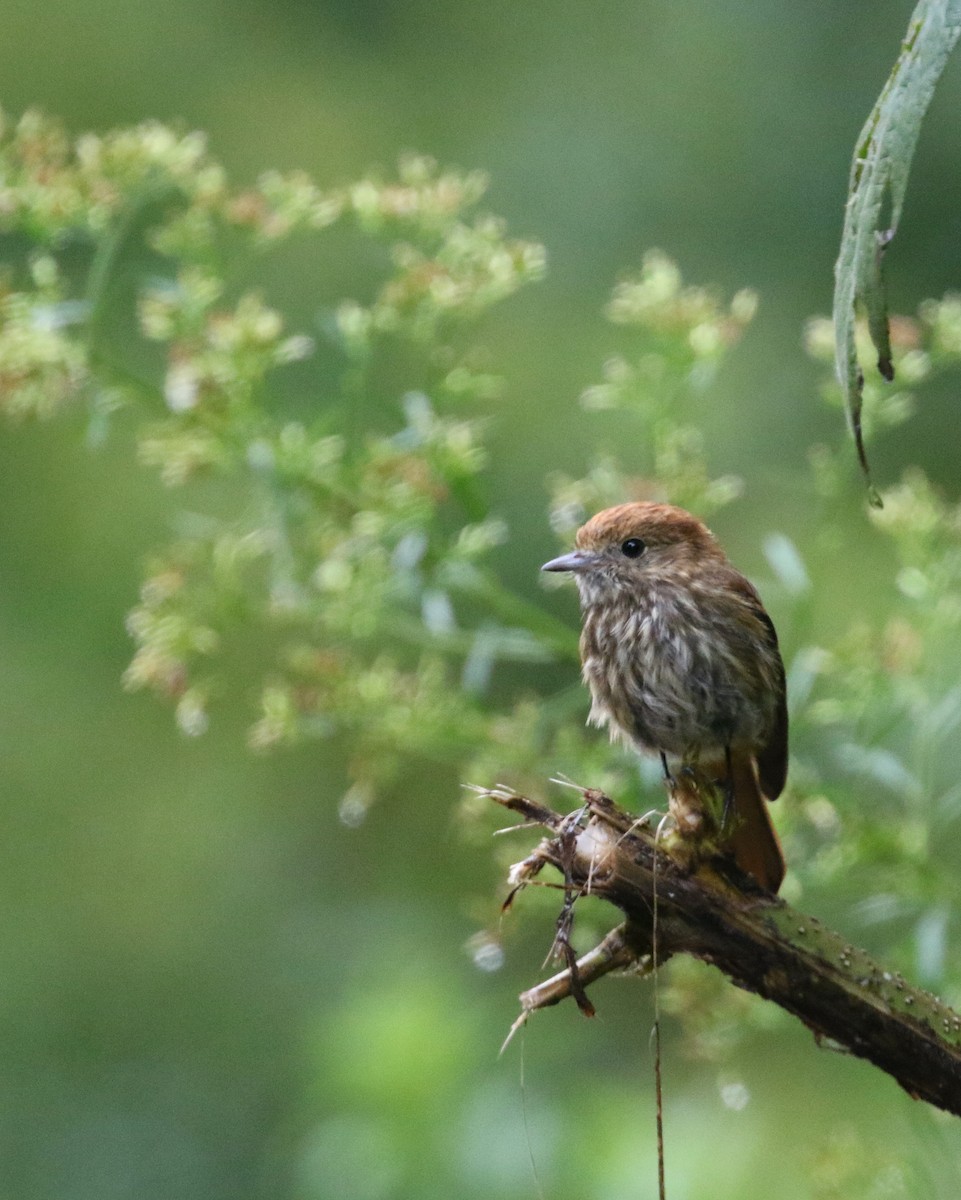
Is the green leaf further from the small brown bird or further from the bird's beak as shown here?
the bird's beak

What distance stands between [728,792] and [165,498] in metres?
3.51

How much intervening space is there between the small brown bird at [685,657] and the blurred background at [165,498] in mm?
1625

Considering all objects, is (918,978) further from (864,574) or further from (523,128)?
(523,128)

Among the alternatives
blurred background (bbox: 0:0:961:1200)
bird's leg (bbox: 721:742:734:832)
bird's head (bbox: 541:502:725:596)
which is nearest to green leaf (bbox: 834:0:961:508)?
bird's leg (bbox: 721:742:734:832)

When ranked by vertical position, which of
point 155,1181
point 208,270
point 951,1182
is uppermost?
point 208,270

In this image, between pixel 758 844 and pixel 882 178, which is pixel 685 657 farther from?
pixel 882 178

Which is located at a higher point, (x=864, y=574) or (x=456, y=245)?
(x=864, y=574)

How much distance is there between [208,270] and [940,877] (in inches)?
65.5

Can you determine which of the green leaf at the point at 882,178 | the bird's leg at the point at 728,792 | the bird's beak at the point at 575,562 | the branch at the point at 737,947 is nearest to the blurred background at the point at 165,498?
the bird's beak at the point at 575,562

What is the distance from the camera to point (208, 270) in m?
3.11

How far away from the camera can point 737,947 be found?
7.53ft

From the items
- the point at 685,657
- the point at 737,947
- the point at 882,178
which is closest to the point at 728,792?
the point at 685,657

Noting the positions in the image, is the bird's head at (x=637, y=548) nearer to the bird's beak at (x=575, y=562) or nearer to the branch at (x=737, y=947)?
the bird's beak at (x=575, y=562)

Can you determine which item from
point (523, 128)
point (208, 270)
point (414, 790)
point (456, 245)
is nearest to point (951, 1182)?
point (456, 245)
